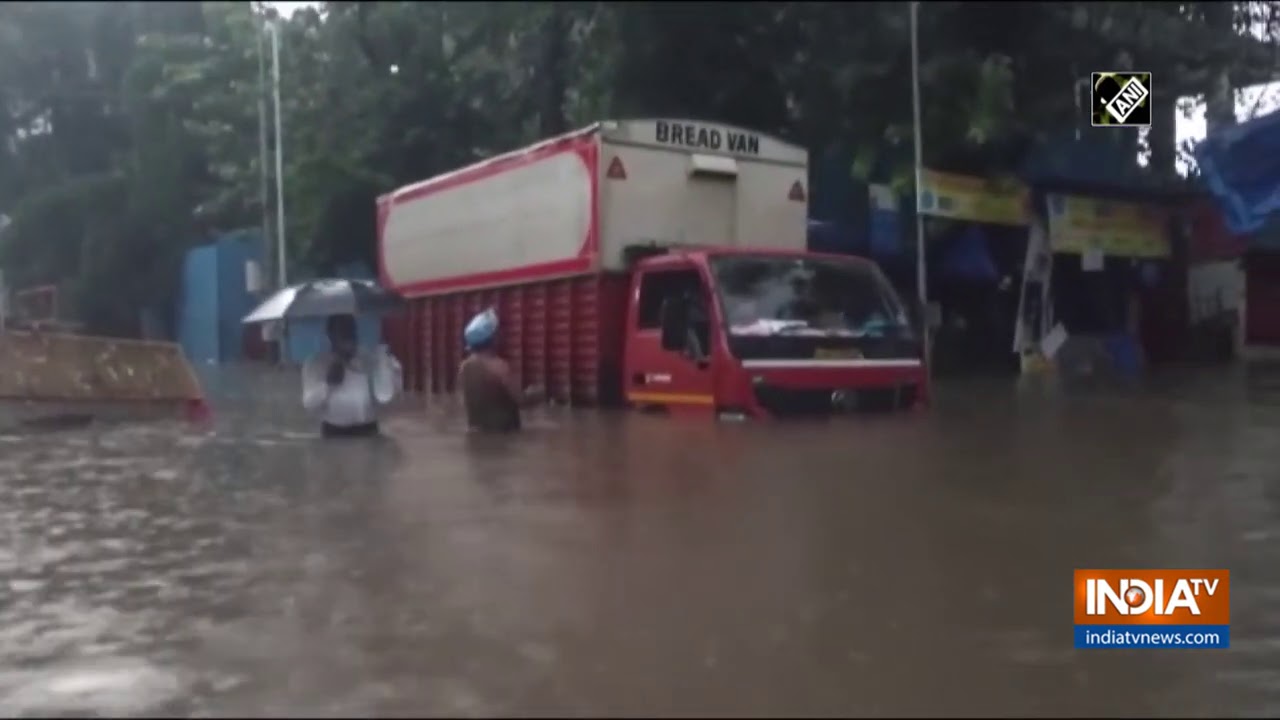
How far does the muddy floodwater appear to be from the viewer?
374cm

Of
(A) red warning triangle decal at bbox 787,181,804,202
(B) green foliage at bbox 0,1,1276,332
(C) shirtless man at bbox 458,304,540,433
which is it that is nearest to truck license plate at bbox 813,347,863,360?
Result: (C) shirtless man at bbox 458,304,540,433

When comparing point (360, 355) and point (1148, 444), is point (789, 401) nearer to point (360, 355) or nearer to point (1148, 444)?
point (1148, 444)

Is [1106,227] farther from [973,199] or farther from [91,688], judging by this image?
[91,688]

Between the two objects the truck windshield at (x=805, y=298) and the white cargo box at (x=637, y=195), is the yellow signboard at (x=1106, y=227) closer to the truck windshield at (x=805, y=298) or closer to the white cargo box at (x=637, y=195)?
the white cargo box at (x=637, y=195)

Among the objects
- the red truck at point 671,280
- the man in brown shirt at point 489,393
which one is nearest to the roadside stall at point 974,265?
the red truck at point 671,280

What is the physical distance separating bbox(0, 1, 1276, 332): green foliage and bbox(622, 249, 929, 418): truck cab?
6.70 meters

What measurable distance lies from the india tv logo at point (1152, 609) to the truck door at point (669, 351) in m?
5.79

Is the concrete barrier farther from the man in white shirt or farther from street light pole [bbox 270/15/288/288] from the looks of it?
street light pole [bbox 270/15/288/288]

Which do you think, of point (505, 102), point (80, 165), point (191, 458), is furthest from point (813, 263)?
point (80, 165)

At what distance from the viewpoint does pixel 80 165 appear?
1385 inches

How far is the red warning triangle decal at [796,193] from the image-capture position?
42.6 ft

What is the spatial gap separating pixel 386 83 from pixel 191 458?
53.6ft

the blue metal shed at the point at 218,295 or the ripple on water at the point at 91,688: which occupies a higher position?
the blue metal shed at the point at 218,295

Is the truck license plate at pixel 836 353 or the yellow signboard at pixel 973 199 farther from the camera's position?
the yellow signboard at pixel 973 199
